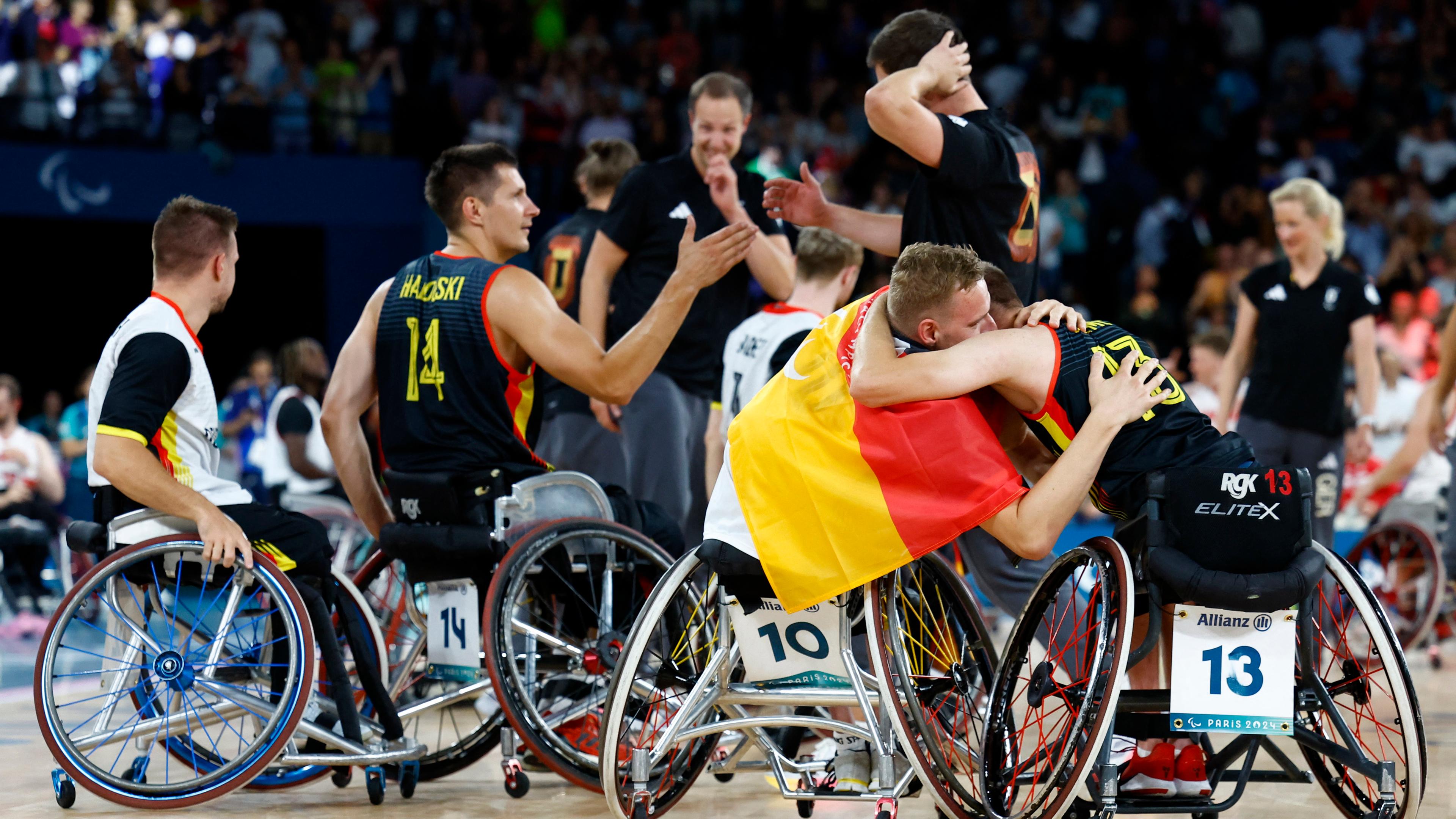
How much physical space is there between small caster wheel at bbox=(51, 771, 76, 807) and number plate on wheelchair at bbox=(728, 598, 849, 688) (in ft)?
6.33

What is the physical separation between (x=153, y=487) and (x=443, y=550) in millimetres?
781

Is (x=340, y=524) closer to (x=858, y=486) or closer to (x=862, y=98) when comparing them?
(x=858, y=486)

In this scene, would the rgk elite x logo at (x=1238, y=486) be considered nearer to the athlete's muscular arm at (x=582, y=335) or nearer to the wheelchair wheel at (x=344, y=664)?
the athlete's muscular arm at (x=582, y=335)

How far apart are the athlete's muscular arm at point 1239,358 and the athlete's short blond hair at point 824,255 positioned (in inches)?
91.6

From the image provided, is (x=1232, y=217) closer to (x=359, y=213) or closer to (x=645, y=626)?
(x=359, y=213)

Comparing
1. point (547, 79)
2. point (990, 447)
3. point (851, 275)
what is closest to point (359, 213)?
point (547, 79)

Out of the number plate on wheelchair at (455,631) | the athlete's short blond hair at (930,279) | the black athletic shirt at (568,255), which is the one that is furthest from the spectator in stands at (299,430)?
the athlete's short blond hair at (930,279)

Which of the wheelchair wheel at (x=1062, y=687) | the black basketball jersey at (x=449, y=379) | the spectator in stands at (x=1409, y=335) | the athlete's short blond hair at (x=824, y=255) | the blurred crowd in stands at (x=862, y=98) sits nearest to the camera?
the wheelchair wheel at (x=1062, y=687)

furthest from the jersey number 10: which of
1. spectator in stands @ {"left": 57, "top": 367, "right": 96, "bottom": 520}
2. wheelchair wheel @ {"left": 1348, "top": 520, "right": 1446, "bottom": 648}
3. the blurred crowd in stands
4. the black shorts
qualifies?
the blurred crowd in stands

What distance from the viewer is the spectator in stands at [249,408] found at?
11156 millimetres

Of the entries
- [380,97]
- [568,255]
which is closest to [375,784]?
[568,255]

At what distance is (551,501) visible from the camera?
174 inches

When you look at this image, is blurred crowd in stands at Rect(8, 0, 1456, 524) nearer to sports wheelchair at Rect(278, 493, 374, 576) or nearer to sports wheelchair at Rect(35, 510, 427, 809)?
sports wheelchair at Rect(278, 493, 374, 576)

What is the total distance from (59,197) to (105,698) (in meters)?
10.4
